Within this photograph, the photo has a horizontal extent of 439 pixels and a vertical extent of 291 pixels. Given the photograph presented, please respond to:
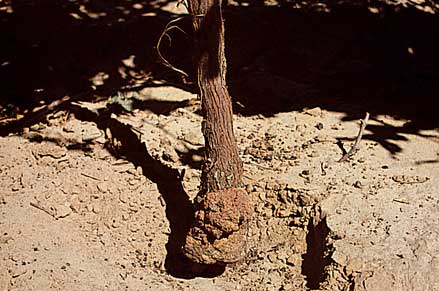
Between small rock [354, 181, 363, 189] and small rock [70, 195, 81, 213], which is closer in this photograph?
small rock [354, 181, 363, 189]

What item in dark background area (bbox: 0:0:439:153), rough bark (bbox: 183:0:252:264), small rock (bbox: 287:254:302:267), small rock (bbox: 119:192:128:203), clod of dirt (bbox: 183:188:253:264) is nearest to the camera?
rough bark (bbox: 183:0:252:264)

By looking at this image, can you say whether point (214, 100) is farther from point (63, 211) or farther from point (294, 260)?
point (63, 211)

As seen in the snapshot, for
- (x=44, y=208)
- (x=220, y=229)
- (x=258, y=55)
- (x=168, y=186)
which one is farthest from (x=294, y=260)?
(x=258, y=55)

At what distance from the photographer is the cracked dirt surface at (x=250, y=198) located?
163 inches

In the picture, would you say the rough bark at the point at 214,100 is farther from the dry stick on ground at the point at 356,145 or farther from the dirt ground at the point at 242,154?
the dry stick on ground at the point at 356,145

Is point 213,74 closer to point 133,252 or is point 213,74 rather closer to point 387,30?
point 133,252

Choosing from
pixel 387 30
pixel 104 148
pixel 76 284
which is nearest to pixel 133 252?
pixel 76 284

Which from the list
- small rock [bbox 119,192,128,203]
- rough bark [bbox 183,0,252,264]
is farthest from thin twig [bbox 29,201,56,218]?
rough bark [bbox 183,0,252,264]

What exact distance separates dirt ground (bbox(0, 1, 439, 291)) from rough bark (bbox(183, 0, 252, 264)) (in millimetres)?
362

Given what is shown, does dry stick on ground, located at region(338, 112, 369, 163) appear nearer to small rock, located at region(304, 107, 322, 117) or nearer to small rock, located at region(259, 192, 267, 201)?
small rock, located at region(304, 107, 322, 117)

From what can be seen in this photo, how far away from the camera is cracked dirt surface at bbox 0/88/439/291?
13.5 feet

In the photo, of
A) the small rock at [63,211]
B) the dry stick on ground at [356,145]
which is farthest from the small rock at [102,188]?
the dry stick on ground at [356,145]

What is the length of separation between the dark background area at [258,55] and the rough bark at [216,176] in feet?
5.34

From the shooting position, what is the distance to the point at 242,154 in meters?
5.12
